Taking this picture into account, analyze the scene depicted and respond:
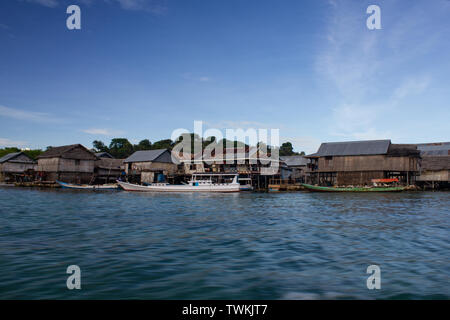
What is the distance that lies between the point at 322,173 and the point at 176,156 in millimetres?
28895

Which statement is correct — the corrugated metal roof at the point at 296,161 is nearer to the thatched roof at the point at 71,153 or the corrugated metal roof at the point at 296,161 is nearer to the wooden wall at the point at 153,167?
the wooden wall at the point at 153,167

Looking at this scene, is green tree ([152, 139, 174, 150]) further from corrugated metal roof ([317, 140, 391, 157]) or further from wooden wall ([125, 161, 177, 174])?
corrugated metal roof ([317, 140, 391, 157])

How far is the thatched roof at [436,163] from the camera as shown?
51106 mm

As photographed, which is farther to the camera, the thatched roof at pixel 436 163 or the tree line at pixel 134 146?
the tree line at pixel 134 146

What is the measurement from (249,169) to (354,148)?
17.0 metres

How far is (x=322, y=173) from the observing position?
52.8m

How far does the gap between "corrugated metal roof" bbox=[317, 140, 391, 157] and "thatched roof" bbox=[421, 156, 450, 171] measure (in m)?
10.4

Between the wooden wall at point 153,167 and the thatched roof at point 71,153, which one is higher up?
the thatched roof at point 71,153

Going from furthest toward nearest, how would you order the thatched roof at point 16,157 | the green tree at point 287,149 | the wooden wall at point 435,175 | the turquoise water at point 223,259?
the green tree at point 287,149 → the thatched roof at point 16,157 → the wooden wall at point 435,175 → the turquoise water at point 223,259

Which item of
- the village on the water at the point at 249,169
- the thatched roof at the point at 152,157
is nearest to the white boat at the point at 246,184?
the village on the water at the point at 249,169

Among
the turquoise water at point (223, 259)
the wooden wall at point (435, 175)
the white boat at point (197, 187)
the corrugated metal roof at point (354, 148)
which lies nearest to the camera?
the turquoise water at point (223, 259)

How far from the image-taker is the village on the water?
153 ft

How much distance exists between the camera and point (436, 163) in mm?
52000
